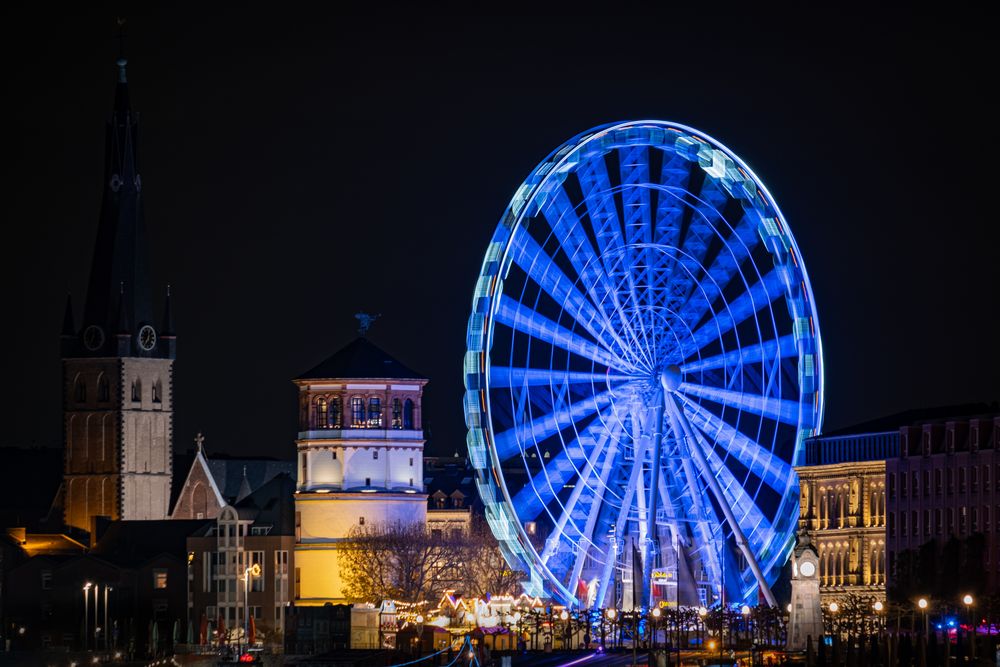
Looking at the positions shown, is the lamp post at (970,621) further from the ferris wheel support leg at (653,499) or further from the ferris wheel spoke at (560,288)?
the ferris wheel spoke at (560,288)

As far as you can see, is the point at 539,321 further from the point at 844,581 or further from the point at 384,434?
the point at 384,434

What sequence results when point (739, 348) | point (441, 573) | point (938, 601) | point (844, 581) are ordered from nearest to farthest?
point (739, 348) → point (938, 601) → point (844, 581) → point (441, 573)

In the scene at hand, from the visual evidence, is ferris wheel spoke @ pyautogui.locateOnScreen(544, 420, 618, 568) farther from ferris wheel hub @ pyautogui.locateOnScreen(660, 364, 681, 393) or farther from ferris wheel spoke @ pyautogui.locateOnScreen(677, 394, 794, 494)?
ferris wheel hub @ pyautogui.locateOnScreen(660, 364, 681, 393)

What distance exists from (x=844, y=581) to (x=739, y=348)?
38038 mm

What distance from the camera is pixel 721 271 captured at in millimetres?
124625

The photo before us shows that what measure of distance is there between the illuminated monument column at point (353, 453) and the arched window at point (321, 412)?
0.5 inches

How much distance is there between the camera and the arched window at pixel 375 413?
193 meters

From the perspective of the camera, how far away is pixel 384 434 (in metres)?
193

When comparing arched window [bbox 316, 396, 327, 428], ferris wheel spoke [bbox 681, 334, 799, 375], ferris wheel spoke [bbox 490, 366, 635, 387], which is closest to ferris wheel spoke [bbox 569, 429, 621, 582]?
ferris wheel spoke [bbox 490, 366, 635, 387]

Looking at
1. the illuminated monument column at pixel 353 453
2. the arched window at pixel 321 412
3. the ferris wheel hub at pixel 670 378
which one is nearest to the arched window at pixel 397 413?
the illuminated monument column at pixel 353 453

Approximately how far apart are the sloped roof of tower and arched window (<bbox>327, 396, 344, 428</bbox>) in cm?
188

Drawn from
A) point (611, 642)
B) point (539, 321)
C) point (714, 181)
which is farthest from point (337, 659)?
point (714, 181)

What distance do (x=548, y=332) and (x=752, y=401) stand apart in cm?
926

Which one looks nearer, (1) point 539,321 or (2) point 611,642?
(1) point 539,321
